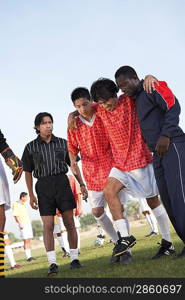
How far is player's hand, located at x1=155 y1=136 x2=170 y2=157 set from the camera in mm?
5934

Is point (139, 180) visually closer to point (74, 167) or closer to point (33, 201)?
point (74, 167)

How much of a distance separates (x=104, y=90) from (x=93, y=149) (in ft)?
3.35

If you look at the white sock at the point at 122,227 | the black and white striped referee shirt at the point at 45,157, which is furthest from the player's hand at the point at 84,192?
the white sock at the point at 122,227

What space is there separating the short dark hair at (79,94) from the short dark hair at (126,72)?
0.85m

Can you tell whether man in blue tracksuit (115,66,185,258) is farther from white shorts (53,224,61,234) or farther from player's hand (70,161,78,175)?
white shorts (53,224,61,234)

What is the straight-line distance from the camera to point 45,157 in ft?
24.8

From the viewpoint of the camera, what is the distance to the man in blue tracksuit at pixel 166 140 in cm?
598

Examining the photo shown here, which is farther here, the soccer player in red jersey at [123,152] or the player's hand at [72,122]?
the player's hand at [72,122]

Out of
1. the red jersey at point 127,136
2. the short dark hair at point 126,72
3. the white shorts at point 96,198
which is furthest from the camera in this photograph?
the white shorts at point 96,198

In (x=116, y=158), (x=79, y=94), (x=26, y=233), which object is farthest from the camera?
(x=26, y=233)

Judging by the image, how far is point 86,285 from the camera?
4508 mm

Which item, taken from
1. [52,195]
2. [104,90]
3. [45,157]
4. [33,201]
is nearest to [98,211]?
[52,195]

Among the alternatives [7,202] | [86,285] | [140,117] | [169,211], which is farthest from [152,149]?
[86,285]

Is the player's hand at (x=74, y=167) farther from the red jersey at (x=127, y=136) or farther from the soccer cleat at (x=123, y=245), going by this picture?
the soccer cleat at (x=123, y=245)
